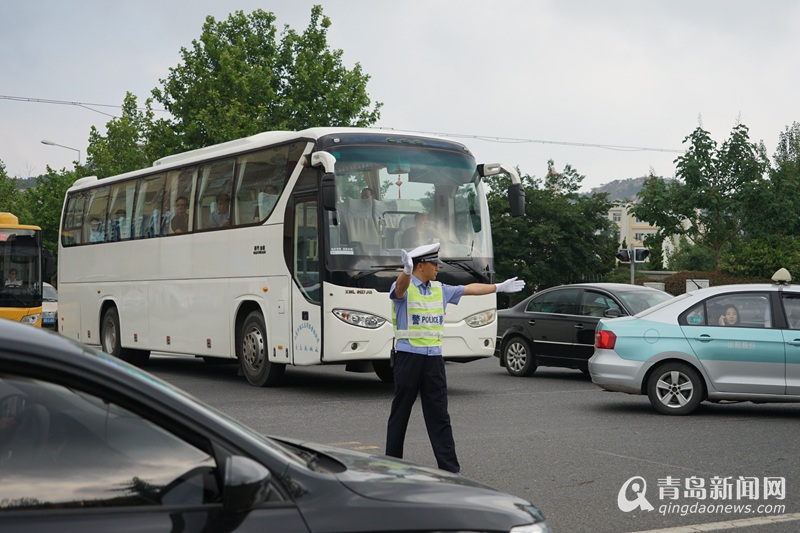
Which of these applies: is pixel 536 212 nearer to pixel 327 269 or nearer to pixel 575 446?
pixel 327 269

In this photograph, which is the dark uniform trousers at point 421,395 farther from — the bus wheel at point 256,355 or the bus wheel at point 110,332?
the bus wheel at point 110,332

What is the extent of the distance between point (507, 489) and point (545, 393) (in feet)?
25.4

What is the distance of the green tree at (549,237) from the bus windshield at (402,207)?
37.9m

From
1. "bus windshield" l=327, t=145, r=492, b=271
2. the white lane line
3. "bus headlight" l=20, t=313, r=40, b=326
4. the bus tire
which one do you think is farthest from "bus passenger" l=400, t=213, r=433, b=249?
"bus headlight" l=20, t=313, r=40, b=326

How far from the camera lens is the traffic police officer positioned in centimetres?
805

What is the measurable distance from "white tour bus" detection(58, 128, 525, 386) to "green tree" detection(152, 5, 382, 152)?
27.3 m

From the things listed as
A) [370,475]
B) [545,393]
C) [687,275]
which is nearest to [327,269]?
[545,393]

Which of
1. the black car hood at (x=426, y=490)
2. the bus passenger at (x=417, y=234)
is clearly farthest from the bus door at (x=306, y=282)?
the black car hood at (x=426, y=490)

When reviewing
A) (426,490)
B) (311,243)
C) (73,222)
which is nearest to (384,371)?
(311,243)

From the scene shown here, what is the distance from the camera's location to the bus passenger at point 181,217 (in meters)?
18.3

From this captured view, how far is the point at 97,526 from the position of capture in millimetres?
2834

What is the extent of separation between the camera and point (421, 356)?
8.17 metres

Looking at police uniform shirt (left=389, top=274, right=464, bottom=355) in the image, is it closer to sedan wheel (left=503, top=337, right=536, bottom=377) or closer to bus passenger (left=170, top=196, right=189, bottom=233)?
sedan wheel (left=503, top=337, right=536, bottom=377)

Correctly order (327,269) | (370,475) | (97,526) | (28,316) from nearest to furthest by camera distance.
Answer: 1. (97,526)
2. (370,475)
3. (327,269)
4. (28,316)
